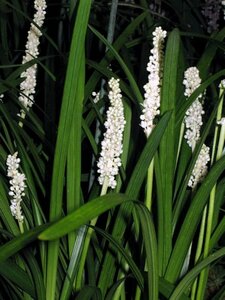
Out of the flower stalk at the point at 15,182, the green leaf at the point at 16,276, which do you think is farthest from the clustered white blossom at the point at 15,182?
the green leaf at the point at 16,276

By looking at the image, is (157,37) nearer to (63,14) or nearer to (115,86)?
(115,86)

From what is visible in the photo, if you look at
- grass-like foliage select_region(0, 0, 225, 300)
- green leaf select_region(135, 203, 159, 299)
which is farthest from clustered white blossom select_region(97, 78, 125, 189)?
green leaf select_region(135, 203, 159, 299)

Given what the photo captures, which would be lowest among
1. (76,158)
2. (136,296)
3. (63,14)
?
(136,296)

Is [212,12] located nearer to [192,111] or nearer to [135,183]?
[192,111]

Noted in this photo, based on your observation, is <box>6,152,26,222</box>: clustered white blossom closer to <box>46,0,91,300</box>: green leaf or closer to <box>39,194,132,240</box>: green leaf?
<box>46,0,91,300</box>: green leaf

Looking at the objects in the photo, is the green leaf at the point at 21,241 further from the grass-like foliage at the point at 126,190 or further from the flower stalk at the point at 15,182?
the flower stalk at the point at 15,182

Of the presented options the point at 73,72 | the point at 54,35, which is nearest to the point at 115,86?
the point at 73,72

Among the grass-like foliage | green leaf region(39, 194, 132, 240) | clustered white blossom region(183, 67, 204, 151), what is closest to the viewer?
green leaf region(39, 194, 132, 240)

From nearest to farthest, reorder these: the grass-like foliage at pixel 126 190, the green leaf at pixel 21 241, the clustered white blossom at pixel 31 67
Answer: the green leaf at pixel 21 241 → the grass-like foliage at pixel 126 190 → the clustered white blossom at pixel 31 67
